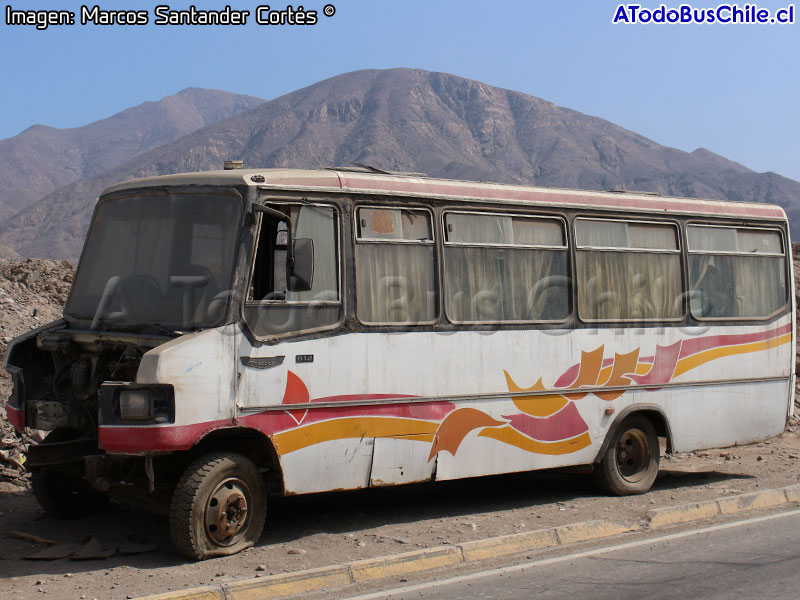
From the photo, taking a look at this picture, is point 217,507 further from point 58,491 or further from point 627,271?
point 627,271

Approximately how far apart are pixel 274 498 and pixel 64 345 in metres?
2.90

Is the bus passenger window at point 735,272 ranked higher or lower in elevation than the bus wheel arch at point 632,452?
higher

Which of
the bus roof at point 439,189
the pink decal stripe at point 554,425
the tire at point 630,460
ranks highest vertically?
the bus roof at point 439,189

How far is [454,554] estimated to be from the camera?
317 inches

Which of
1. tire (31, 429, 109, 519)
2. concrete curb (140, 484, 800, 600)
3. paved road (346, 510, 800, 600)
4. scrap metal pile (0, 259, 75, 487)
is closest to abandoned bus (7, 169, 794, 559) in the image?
tire (31, 429, 109, 519)

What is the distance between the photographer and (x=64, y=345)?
8.47 meters

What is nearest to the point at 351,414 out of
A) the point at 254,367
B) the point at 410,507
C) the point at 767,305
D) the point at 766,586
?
the point at 254,367

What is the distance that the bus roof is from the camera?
8.27 metres

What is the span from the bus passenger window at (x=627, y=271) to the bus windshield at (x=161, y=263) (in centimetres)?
395

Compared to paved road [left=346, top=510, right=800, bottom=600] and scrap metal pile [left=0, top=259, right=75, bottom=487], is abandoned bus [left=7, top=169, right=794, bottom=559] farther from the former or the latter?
scrap metal pile [left=0, top=259, right=75, bottom=487]

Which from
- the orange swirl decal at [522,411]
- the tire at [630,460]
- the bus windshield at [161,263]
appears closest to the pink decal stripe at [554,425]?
the orange swirl decal at [522,411]

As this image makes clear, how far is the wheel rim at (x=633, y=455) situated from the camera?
10.9 meters

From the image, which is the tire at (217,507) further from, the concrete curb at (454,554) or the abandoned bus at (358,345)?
the concrete curb at (454,554)

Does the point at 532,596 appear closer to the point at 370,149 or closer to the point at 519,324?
the point at 519,324
